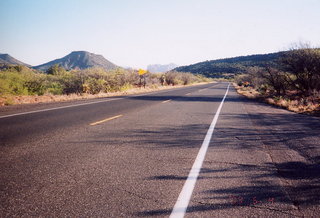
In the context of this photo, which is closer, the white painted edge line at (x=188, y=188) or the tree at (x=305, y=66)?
the white painted edge line at (x=188, y=188)

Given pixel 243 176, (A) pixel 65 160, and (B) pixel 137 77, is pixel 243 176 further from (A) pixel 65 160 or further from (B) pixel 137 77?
(B) pixel 137 77

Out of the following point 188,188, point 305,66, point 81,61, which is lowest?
point 188,188

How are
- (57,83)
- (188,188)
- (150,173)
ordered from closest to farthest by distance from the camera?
(188,188), (150,173), (57,83)

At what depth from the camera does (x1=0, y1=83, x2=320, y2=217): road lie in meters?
Answer: 2.52

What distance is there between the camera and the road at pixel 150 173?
2.52m

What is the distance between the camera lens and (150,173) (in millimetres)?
3406

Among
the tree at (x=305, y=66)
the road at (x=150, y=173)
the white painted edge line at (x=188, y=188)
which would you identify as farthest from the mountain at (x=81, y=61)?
the white painted edge line at (x=188, y=188)

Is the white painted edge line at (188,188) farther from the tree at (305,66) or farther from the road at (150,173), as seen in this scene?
the tree at (305,66)

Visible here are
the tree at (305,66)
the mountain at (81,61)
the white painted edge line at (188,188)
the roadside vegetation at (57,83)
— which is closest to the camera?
the white painted edge line at (188,188)

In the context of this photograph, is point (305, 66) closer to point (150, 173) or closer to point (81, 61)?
point (150, 173)

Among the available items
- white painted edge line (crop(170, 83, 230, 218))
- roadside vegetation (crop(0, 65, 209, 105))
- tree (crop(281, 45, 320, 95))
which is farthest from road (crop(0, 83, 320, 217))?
tree (crop(281, 45, 320, 95))

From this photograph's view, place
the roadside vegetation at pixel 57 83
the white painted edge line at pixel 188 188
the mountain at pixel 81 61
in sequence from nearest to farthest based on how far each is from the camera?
the white painted edge line at pixel 188 188, the roadside vegetation at pixel 57 83, the mountain at pixel 81 61

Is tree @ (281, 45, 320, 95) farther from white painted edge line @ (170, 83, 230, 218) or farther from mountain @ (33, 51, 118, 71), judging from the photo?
mountain @ (33, 51, 118, 71)

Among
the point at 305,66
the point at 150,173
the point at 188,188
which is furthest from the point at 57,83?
the point at 305,66
